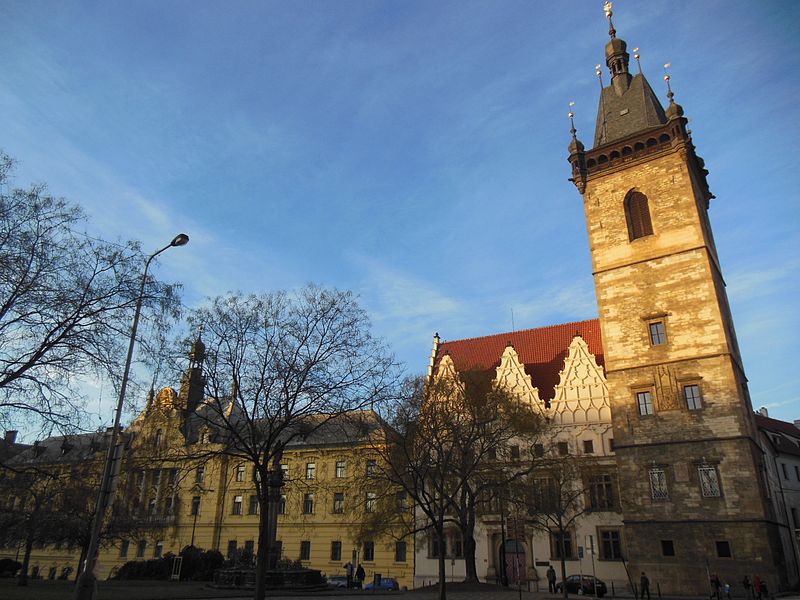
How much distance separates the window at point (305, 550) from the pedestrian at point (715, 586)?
99.1 ft

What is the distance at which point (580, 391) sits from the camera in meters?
41.1

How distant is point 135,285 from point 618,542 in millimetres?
32127

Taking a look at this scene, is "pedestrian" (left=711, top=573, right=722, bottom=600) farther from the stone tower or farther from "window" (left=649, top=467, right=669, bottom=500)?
"window" (left=649, top=467, right=669, bottom=500)

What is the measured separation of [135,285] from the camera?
1716 cm

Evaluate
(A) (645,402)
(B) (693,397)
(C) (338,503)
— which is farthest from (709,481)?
(C) (338,503)

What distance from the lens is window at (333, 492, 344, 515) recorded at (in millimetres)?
47000

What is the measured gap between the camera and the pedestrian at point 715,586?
2683 centimetres

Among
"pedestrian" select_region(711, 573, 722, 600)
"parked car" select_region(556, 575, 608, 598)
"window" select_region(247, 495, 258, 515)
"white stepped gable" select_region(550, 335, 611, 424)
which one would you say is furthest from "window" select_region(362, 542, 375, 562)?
"pedestrian" select_region(711, 573, 722, 600)

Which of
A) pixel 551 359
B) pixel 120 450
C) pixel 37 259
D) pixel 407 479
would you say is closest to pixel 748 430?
pixel 551 359

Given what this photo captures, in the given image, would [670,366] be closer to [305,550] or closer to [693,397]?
[693,397]

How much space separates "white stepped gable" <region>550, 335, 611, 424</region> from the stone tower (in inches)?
189

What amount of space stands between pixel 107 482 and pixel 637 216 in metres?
35.0

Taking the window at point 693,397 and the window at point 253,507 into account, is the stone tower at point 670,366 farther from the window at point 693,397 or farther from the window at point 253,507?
the window at point 253,507

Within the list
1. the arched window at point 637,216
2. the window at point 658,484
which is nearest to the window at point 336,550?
the window at point 658,484
